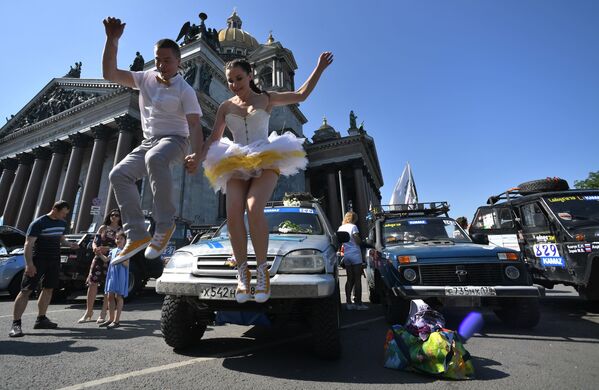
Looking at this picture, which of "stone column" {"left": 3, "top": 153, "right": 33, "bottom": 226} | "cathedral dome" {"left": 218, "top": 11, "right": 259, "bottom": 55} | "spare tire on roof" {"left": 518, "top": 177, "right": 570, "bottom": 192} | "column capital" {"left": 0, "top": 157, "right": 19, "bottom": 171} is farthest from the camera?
"cathedral dome" {"left": 218, "top": 11, "right": 259, "bottom": 55}

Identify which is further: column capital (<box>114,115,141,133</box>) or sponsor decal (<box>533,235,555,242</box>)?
column capital (<box>114,115,141,133</box>)

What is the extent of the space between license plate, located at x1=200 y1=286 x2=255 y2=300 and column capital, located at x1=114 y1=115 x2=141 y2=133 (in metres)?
24.1

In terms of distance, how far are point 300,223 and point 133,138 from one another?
2442cm

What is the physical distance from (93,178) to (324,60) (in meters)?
25.3

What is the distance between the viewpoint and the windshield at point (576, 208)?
5844 mm

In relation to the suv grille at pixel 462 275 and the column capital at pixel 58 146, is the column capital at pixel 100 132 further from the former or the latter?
the suv grille at pixel 462 275

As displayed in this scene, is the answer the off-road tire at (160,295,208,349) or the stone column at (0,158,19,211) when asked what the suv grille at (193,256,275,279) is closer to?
the off-road tire at (160,295,208,349)

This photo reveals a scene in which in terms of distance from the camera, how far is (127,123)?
22.9m

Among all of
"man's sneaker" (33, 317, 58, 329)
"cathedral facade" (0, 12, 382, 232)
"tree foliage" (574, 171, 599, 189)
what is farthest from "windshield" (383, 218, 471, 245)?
"tree foliage" (574, 171, 599, 189)

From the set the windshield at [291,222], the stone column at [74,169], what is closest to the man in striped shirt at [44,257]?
the windshield at [291,222]

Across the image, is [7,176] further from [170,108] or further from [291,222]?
[170,108]

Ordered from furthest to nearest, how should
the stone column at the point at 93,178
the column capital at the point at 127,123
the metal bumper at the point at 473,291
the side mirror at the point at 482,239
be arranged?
the column capital at the point at 127,123, the stone column at the point at 93,178, the side mirror at the point at 482,239, the metal bumper at the point at 473,291

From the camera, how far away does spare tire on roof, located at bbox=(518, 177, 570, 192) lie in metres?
7.63

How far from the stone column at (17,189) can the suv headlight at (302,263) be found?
3648 centimetres
